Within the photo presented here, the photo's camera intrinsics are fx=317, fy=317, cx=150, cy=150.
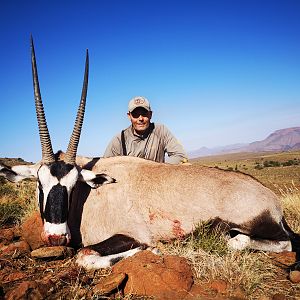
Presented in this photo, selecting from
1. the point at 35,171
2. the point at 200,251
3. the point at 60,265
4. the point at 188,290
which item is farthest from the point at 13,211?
the point at 188,290

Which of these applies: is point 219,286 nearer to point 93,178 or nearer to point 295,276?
point 295,276

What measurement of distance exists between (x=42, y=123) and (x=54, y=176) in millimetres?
897

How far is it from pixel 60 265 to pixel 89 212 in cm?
90

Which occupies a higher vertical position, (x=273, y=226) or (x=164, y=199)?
(x=164, y=199)

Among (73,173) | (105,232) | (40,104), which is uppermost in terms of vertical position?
(40,104)

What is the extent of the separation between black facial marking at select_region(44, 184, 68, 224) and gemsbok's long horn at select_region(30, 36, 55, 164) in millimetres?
540

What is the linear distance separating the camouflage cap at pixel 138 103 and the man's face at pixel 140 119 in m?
0.11

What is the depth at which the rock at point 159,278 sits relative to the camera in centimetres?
280

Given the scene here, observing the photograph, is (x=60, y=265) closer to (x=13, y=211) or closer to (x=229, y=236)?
(x=229, y=236)

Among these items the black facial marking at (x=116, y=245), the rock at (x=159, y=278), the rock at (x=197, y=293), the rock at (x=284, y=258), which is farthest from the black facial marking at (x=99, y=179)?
the rock at (x=284, y=258)

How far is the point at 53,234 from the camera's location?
3713mm

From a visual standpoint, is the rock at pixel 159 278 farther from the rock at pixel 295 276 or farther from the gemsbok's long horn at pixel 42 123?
the gemsbok's long horn at pixel 42 123

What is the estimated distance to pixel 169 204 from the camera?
4.27 meters

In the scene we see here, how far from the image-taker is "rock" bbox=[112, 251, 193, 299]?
2801mm
